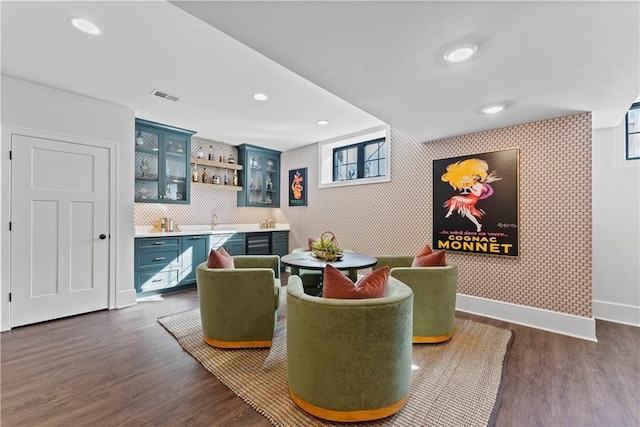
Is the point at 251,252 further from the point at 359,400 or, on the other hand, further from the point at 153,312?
the point at 359,400

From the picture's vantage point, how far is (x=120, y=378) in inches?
81.0

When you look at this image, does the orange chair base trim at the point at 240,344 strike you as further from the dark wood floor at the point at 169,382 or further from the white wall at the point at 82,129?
the white wall at the point at 82,129

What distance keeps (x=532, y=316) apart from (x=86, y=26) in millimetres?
4875

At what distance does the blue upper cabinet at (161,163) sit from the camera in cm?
409

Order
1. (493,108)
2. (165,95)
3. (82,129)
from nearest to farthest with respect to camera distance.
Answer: (493,108), (165,95), (82,129)

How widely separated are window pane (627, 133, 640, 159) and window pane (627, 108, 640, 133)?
70mm

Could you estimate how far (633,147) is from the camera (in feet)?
10.6

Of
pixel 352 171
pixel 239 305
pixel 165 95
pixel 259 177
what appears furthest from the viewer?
pixel 259 177

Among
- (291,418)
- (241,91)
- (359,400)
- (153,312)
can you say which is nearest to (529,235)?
(359,400)

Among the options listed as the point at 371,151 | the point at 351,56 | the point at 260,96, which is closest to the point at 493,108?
the point at 351,56

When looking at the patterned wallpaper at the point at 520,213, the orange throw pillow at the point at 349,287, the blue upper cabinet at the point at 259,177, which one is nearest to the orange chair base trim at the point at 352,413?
the orange throw pillow at the point at 349,287

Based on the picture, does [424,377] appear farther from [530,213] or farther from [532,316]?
[530,213]

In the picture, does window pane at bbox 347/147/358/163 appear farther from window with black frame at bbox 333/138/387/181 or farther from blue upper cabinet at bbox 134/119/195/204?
blue upper cabinet at bbox 134/119/195/204

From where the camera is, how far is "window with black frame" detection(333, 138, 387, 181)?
15.0 ft
